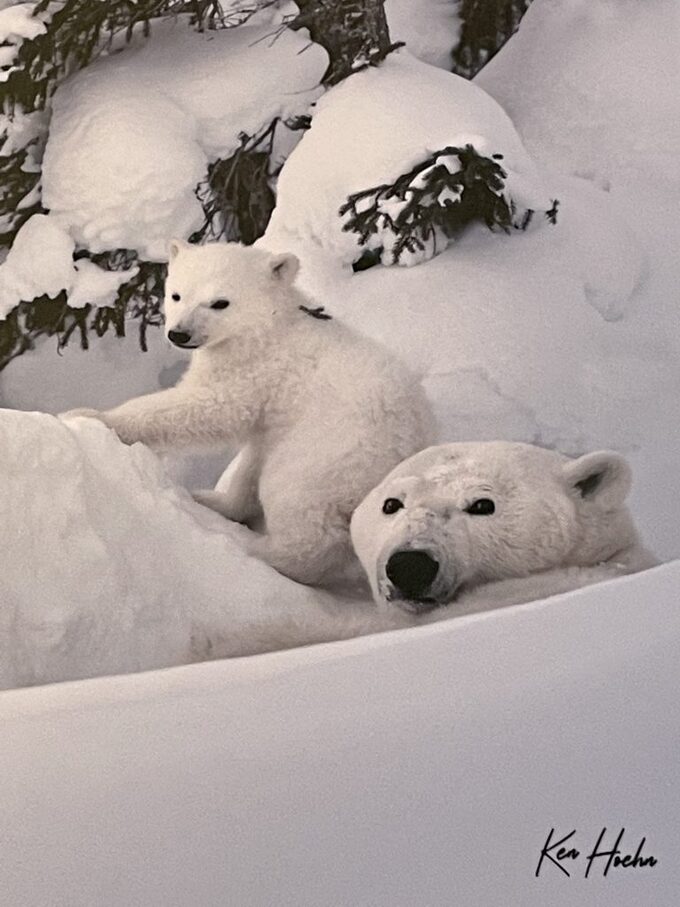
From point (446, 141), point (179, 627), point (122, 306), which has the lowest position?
point (179, 627)

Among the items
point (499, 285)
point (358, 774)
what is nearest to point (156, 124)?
point (499, 285)

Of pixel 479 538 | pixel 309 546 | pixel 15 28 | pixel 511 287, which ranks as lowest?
pixel 309 546

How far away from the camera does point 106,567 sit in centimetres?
101

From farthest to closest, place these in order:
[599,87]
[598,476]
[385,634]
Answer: [599,87]
[598,476]
[385,634]

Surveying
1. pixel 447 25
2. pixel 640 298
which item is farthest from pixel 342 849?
pixel 447 25

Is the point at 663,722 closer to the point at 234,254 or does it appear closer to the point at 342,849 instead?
the point at 342,849

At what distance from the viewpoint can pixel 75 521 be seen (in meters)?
1.00

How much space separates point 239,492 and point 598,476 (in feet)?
1.21

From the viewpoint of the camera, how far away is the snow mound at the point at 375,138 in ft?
4.11

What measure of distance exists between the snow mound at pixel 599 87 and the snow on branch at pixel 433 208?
8 cm

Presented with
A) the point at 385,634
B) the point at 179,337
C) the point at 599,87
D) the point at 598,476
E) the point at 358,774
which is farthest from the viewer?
the point at 599,87

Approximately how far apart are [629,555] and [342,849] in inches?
16.5

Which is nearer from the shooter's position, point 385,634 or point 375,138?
point 385,634
